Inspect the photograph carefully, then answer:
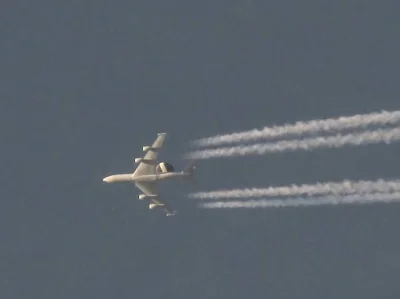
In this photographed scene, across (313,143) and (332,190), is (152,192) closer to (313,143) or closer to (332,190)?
(313,143)

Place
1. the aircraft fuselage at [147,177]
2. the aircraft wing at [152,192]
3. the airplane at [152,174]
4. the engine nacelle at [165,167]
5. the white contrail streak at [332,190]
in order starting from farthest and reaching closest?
the aircraft wing at [152,192] < the airplane at [152,174] < the engine nacelle at [165,167] < the aircraft fuselage at [147,177] < the white contrail streak at [332,190]

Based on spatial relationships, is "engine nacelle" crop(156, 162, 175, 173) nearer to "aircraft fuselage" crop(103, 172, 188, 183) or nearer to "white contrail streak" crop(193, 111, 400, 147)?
"aircraft fuselage" crop(103, 172, 188, 183)

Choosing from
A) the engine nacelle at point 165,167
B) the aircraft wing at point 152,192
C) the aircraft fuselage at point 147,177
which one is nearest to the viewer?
the aircraft fuselage at point 147,177

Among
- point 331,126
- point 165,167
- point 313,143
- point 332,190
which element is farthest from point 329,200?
point 165,167

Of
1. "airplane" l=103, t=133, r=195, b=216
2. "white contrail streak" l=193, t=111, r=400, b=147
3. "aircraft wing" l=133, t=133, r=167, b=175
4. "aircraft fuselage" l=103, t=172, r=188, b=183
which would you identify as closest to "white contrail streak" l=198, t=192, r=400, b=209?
"airplane" l=103, t=133, r=195, b=216

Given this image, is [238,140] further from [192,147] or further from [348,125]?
[348,125]

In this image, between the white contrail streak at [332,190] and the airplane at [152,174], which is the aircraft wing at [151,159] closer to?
the airplane at [152,174]

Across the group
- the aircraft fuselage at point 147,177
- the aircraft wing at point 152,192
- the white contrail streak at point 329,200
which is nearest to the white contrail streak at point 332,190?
the white contrail streak at point 329,200
